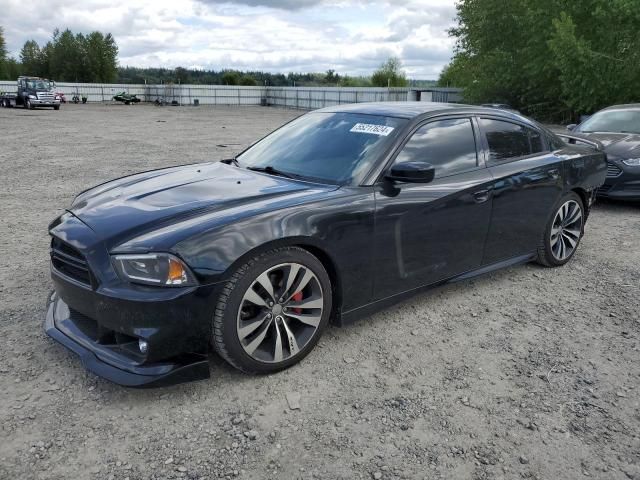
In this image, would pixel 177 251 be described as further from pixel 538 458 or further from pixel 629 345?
pixel 629 345

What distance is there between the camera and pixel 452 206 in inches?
154

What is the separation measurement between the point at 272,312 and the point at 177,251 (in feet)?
2.21

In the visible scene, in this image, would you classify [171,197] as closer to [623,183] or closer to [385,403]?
[385,403]

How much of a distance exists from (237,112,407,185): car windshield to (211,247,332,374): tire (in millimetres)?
725

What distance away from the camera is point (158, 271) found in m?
2.80

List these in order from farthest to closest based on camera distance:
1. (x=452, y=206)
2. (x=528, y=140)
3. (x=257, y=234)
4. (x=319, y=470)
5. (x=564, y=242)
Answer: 1. (x=564, y=242)
2. (x=528, y=140)
3. (x=452, y=206)
4. (x=257, y=234)
5. (x=319, y=470)

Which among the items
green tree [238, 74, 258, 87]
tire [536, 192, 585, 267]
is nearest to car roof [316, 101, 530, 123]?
tire [536, 192, 585, 267]

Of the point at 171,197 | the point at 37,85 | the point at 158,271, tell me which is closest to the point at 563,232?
the point at 171,197

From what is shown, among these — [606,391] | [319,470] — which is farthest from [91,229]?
[606,391]

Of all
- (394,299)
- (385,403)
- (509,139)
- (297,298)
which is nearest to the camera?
(385,403)

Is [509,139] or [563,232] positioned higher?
[509,139]

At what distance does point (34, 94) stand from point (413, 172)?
42347 mm

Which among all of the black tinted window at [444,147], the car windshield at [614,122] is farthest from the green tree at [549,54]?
the black tinted window at [444,147]

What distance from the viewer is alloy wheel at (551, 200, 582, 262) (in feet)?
16.6
